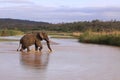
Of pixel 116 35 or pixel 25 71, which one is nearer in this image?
pixel 25 71

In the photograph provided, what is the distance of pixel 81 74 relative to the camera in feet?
48.2

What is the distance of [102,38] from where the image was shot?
40.3 m

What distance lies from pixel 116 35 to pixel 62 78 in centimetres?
2445

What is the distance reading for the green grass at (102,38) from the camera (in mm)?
37156

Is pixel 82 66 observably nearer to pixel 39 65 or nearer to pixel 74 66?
pixel 74 66

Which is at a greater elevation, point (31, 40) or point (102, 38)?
point (31, 40)

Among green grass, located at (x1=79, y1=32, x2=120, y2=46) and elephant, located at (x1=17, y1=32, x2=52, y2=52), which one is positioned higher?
elephant, located at (x1=17, y1=32, x2=52, y2=52)

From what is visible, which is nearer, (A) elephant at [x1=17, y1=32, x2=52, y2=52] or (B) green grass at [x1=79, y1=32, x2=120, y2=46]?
(A) elephant at [x1=17, y1=32, x2=52, y2=52]

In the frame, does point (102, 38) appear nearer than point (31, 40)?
No

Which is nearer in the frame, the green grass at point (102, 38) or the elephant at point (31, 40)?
the elephant at point (31, 40)

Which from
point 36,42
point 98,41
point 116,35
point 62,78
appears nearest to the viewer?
point 62,78

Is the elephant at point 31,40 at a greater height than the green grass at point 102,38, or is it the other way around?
the elephant at point 31,40

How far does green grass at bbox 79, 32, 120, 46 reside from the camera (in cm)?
3716

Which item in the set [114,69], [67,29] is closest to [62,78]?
[114,69]
